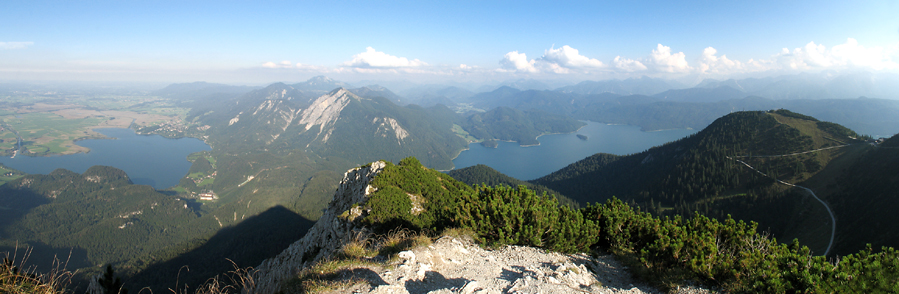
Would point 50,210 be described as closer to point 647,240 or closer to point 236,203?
point 236,203

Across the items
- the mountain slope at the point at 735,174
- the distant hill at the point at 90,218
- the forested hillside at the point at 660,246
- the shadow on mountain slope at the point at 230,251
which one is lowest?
the distant hill at the point at 90,218

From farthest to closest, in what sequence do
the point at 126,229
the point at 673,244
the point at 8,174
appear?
the point at 8,174 < the point at 126,229 < the point at 673,244

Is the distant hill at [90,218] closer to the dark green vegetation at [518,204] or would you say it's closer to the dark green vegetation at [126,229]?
the dark green vegetation at [126,229]

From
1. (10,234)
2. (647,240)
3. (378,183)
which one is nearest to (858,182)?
(647,240)

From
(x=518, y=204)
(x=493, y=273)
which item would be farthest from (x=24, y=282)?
(x=518, y=204)

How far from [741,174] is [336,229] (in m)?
102

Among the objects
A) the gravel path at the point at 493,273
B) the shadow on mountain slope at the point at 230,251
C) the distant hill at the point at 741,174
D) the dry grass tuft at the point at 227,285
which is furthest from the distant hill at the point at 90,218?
the distant hill at the point at 741,174

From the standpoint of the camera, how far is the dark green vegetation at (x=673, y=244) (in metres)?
7.08

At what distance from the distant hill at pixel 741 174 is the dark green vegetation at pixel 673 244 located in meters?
56.3

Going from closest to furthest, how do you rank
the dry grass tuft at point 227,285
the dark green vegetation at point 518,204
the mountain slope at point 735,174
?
the dry grass tuft at point 227,285 < the dark green vegetation at point 518,204 < the mountain slope at point 735,174

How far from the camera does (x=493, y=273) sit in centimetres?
952

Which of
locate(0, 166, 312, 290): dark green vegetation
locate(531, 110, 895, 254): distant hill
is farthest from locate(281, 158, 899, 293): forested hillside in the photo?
locate(0, 166, 312, 290): dark green vegetation

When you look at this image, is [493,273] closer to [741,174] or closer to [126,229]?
[741,174]

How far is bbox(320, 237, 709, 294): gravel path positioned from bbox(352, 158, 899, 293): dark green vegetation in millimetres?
502
